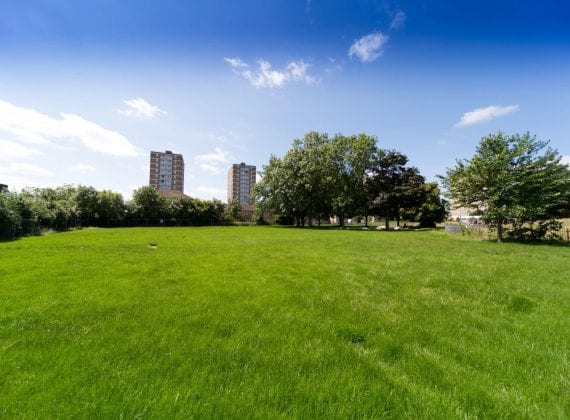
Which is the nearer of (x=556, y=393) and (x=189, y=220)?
(x=556, y=393)

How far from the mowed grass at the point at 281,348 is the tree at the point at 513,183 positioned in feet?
51.5

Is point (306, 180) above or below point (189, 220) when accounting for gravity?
above

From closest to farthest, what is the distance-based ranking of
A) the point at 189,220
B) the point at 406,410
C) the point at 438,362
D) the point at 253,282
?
the point at 406,410
the point at 438,362
the point at 253,282
the point at 189,220

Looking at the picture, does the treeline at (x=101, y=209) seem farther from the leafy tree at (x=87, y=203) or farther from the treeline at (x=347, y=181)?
the treeline at (x=347, y=181)

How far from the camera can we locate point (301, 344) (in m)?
3.73

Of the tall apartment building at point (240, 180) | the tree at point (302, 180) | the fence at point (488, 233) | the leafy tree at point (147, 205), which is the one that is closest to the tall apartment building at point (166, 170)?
the tall apartment building at point (240, 180)

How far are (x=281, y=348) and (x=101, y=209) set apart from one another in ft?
191

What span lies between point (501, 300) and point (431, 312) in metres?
2.17

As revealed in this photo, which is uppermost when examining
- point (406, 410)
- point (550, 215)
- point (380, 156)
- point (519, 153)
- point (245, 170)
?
point (245, 170)

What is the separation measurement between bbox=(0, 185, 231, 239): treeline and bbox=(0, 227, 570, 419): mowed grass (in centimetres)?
2659

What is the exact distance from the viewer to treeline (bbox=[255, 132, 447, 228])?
42812 millimetres

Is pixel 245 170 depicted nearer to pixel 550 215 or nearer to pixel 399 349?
pixel 550 215

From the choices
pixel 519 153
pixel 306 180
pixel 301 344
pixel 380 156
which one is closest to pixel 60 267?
pixel 301 344

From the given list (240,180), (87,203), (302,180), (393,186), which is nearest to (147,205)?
(87,203)
